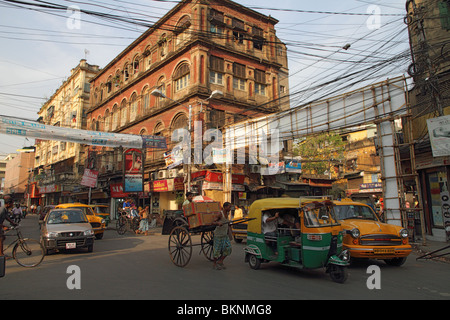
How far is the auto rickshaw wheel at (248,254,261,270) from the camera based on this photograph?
8023mm

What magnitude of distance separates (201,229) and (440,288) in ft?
18.6

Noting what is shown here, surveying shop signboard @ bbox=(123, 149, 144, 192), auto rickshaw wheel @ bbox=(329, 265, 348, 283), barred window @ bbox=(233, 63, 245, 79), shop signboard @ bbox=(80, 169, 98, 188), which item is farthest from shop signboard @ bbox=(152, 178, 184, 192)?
auto rickshaw wheel @ bbox=(329, 265, 348, 283)

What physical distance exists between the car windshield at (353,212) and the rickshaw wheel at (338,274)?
2971 millimetres

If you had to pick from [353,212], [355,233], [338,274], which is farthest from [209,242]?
[353,212]

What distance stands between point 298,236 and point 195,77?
19.5m

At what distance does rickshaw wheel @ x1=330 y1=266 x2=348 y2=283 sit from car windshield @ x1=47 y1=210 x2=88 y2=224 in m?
9.34

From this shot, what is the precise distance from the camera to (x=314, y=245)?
262 inches

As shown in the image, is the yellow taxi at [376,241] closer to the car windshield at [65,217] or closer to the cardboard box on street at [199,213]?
the cardboard box on street at [199,213]

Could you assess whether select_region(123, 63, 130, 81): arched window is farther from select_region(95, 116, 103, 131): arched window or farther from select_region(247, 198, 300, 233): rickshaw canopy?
select_region(247, 198, 300, 233): rickshaw canopy

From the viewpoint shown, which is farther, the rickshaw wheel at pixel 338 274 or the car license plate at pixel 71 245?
the car license plate at pixel 71 245

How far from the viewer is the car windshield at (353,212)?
31.0 ft

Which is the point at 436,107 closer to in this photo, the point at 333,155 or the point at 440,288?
the point at 440,288

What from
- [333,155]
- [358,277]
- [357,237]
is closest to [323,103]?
[357,237]

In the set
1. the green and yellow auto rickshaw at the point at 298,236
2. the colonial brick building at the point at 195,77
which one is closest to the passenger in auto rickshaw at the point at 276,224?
the green and yellow auto rickshaw at the point at 298,236
